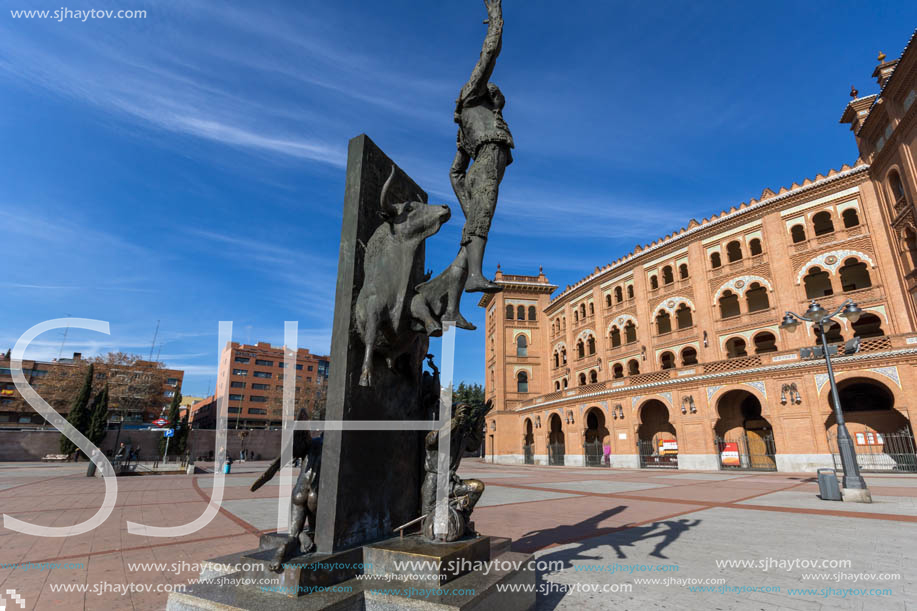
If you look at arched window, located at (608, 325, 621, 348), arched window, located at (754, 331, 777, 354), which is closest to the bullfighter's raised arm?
arched window, located at (754, 331, 777, 354)

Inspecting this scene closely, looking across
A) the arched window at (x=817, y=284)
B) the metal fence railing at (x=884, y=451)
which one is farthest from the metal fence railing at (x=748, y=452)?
the arched window at (x=817, y=284)

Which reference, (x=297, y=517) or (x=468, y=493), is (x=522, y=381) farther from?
(x=297, y=517)

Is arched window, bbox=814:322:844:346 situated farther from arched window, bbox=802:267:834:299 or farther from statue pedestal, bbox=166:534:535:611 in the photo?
statue pedestal, bbox=166:534:535:611

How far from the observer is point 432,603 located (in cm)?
224

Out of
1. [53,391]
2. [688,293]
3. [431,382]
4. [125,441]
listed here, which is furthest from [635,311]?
[53,391]

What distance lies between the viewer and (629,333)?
3347cm

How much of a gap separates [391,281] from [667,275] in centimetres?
3256

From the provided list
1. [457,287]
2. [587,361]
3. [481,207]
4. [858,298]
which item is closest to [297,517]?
[457,287]

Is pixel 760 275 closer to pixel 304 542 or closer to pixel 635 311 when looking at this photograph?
pixel 635 311

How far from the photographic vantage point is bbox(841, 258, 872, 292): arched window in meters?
23.7

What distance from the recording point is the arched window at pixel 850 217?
23.8 meters

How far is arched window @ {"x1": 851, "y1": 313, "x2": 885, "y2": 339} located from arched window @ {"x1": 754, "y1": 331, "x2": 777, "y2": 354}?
3858mm

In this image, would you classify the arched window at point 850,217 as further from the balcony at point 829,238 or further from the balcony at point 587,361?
the balcony at point 587,361

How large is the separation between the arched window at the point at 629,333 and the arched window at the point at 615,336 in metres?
0.78
